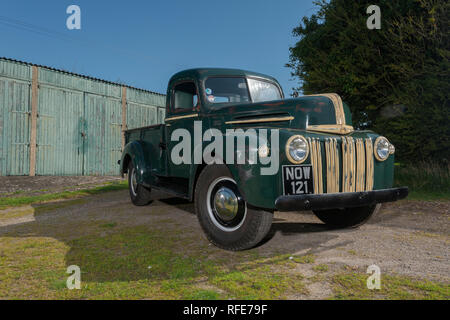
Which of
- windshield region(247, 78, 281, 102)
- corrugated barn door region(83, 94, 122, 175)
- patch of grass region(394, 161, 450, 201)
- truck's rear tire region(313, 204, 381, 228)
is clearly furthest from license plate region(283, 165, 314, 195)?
corrugated barn door region(83, 94, 122, 175)

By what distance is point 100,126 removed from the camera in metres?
12.7

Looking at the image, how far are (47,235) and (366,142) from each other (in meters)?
3.84

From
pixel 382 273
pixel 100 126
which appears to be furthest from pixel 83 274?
pixel 100 126

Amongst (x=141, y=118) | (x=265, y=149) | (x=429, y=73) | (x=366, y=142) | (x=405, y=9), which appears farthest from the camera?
(x=141, y=118)

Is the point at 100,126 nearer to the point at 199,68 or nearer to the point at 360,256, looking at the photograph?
the point at 199,68

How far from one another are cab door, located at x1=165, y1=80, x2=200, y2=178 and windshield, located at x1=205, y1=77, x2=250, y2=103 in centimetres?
20

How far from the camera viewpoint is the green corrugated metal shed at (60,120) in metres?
10.2

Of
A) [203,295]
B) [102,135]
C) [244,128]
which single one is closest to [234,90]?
[244,128]

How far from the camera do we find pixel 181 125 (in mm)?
4410

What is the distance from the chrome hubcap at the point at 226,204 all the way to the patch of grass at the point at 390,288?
107 centimetres

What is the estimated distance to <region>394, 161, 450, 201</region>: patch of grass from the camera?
6969 millimetres

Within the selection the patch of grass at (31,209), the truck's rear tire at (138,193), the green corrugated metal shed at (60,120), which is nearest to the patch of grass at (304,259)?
the truck's rear tire at (138,193)

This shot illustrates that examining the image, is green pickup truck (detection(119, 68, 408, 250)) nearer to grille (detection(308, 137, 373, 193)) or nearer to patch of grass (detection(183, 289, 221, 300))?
grille (detection(308, 137, 373, 193))

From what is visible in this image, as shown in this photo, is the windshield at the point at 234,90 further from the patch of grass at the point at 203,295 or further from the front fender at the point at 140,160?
the patch of grass at the point at 203,295
